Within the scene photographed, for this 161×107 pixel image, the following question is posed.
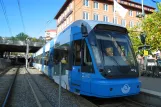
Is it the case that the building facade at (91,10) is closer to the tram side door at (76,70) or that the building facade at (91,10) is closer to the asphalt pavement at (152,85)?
the asphalt pavement at (152,85)

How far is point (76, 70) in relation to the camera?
9.10m

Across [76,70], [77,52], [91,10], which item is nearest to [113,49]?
[77,52]

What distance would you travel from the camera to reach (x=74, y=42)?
943 cm

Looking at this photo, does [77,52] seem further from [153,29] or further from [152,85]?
[153,29]

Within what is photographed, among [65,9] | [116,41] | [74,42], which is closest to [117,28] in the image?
[116,41]

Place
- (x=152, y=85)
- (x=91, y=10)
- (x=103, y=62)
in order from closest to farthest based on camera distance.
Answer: (x=103, y=62), (x=152, y=85), (x=91, y=10)

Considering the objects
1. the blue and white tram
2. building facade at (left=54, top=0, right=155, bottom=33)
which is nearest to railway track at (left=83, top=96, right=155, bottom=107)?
the blue and white tram

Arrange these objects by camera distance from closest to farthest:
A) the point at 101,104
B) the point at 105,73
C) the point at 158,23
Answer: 1. the point at 105,73
2. the point at 101,104
3. the point at 158,23

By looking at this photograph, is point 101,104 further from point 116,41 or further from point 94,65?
point 116,41

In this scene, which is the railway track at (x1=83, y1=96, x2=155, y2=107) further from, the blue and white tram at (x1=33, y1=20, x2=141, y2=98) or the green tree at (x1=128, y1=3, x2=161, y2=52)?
the green tree at (x1=128, y1=3, x2=161, y2=52)

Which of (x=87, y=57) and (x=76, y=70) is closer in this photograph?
(x=87, y=57)

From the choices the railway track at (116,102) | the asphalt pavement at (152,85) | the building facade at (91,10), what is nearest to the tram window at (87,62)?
the railway track at (116,102)

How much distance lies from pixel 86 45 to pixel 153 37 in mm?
17144

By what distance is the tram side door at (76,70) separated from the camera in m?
8.88
